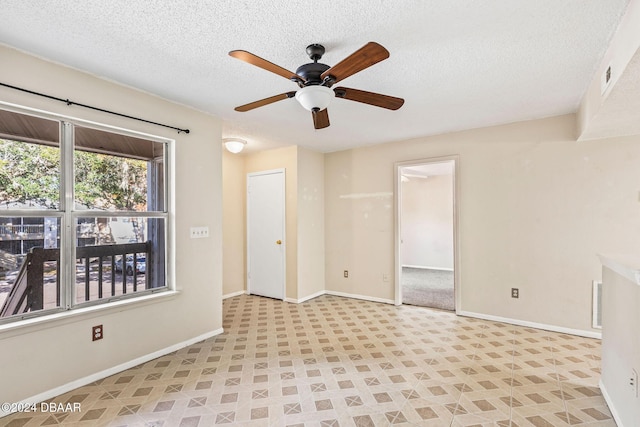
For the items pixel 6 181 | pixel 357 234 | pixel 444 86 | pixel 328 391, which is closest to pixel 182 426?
pixel 328 391

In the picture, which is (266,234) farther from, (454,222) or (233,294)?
(454,222)

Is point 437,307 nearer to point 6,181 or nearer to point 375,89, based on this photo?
point 375,89

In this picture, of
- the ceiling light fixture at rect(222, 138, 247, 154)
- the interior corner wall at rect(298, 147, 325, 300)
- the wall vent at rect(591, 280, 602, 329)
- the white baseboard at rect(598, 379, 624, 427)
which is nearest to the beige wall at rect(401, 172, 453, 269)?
the interior corner wall at rect(298, 147, 325, 300)

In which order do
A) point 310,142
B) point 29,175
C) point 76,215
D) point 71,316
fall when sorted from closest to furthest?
point 29,175, point 71,316, point 76,215, point 310,142

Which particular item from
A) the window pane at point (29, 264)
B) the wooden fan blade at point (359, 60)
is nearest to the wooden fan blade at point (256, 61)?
the wooden fan blade at point (359, 60)

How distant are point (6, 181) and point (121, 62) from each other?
43.4 inches

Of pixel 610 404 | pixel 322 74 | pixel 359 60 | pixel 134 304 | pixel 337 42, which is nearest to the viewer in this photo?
pixel 359 60

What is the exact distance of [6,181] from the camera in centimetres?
204

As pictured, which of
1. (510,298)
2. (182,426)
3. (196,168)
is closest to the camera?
(182,426)

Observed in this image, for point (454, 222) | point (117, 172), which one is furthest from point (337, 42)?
point (454, 222)

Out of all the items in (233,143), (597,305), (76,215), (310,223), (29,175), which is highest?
(233,143)

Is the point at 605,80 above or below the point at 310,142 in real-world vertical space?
below

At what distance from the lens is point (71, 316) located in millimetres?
2252

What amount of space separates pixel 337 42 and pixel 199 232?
7.32ft
